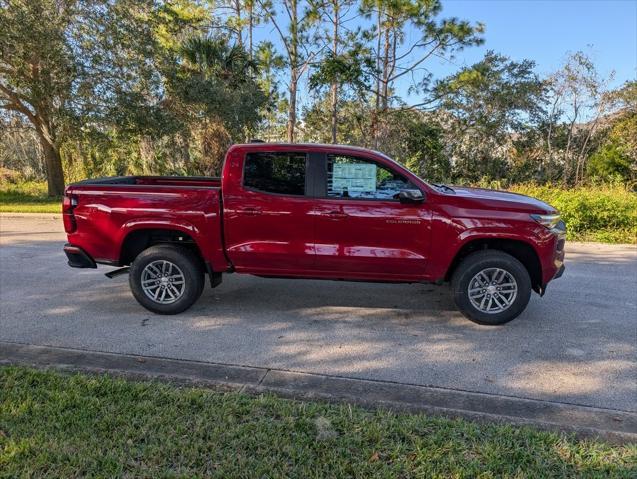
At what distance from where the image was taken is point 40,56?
15617 mm

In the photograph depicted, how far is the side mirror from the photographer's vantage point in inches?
187

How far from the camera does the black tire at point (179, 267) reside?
514 cm

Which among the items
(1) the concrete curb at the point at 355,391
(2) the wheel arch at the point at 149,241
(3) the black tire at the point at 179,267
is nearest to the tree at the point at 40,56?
(2) the wheel arch at the point at 149,241

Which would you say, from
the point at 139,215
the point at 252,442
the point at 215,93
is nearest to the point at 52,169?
the point at 215,93

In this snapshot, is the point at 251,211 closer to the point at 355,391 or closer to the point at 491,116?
the point at 355,391

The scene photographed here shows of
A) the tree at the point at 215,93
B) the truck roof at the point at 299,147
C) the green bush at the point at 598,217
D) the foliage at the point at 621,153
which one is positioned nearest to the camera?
the truck roof at the point at 299,147

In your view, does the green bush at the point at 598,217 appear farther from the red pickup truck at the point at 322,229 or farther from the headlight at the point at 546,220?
the headlight at the point at 546,220

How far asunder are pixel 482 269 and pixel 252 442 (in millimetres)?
3083

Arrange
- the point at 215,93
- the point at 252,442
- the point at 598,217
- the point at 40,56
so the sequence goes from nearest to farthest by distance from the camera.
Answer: the point at 252,442 < the point at 598,217 < the point at 40,56 < the point at 215,93

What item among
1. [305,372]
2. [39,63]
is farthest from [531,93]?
[305,372]

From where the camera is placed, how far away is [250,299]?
231 inches

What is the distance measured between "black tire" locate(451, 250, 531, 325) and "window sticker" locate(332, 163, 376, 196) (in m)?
1.27

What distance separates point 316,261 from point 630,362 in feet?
10.0

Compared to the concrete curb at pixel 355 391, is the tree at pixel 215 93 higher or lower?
higher
